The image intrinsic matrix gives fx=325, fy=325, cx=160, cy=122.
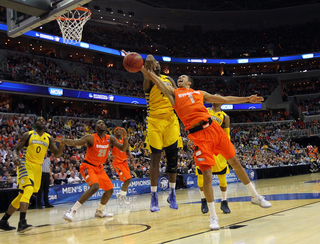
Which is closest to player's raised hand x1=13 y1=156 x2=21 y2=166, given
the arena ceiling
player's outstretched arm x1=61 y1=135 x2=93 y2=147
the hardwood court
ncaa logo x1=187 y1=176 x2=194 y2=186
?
player's outstretched arm x1=61 y1=135 x2=93 y2=147

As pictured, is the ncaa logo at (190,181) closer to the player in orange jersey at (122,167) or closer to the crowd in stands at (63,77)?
the player in orange jersey at (122,167)

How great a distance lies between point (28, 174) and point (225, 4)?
138 feet

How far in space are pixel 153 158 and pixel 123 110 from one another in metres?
28.6

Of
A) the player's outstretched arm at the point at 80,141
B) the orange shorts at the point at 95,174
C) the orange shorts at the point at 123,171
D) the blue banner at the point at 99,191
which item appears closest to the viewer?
the player's outstretched arm at the point at 80,141

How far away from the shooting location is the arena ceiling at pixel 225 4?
4119cm

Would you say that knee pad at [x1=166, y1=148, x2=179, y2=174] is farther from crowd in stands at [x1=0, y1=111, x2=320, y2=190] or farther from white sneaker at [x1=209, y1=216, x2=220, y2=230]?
crowd in stands at [x1=0, y1=111, x2=320, y2=190]

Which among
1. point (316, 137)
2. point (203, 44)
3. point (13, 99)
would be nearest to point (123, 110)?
point (13, 99)

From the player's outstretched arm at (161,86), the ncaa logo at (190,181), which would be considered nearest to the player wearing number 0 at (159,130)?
the player's outstretched arm at (161,86)

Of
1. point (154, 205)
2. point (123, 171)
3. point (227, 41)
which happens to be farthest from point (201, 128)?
point (227, 41)

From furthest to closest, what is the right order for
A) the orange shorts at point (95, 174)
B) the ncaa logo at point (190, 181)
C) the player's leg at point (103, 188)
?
the ncaa logo at point (190, 181)
the player's leg at point (103, 188)
the orange shorts at point (95, 174)

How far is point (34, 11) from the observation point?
6609mm

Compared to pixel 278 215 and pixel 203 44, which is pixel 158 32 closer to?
pixel 203 44

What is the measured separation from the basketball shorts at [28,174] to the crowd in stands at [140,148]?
3464 millimetres

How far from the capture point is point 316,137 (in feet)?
107
